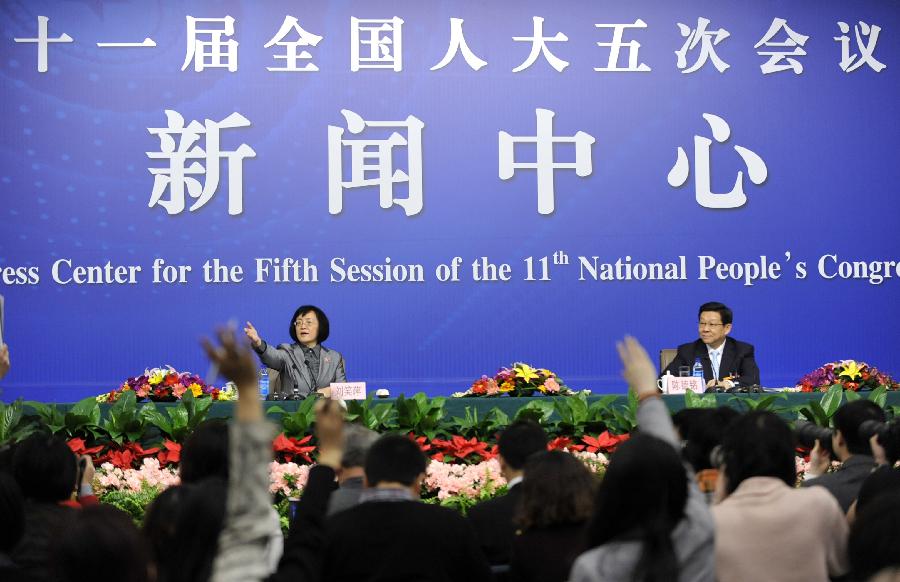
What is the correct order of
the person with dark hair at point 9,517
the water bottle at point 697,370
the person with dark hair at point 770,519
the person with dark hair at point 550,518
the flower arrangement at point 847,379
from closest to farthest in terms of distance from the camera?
1. the person with dark hair at point 9,517
2. the person with dark hair at point 770,519
3. the person with dark hair at point 550,518
4. the flower arrangement at point 847,379
5. the water bottle at point 697,370

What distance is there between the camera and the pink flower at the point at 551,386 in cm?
468

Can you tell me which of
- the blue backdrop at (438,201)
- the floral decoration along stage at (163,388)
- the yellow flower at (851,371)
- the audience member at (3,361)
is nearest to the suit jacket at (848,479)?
the audience member at (3,361)

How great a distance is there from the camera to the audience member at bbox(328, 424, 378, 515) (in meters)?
2.31

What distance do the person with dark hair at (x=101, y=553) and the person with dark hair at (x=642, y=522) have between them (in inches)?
23.3

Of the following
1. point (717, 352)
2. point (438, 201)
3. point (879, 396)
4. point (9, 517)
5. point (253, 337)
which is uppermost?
point (438, 201)

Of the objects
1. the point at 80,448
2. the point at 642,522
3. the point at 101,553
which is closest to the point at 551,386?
the point at 80,448

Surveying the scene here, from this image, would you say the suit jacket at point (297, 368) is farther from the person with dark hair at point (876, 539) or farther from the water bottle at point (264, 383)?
the person with dark hair at point (876, 539)

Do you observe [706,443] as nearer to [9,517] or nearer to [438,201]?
[9,517]

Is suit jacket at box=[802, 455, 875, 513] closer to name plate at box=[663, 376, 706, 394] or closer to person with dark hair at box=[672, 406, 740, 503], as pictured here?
person with dark hair at box=[672, 406, 740, 503]

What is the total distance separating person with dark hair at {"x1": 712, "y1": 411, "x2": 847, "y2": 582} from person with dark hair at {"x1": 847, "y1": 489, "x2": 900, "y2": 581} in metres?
0.46

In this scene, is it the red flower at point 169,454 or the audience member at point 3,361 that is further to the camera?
the red flower at point 169,454

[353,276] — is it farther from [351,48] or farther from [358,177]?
[351,48]

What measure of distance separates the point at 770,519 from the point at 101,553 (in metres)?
1.06

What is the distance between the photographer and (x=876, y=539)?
4.60ft
